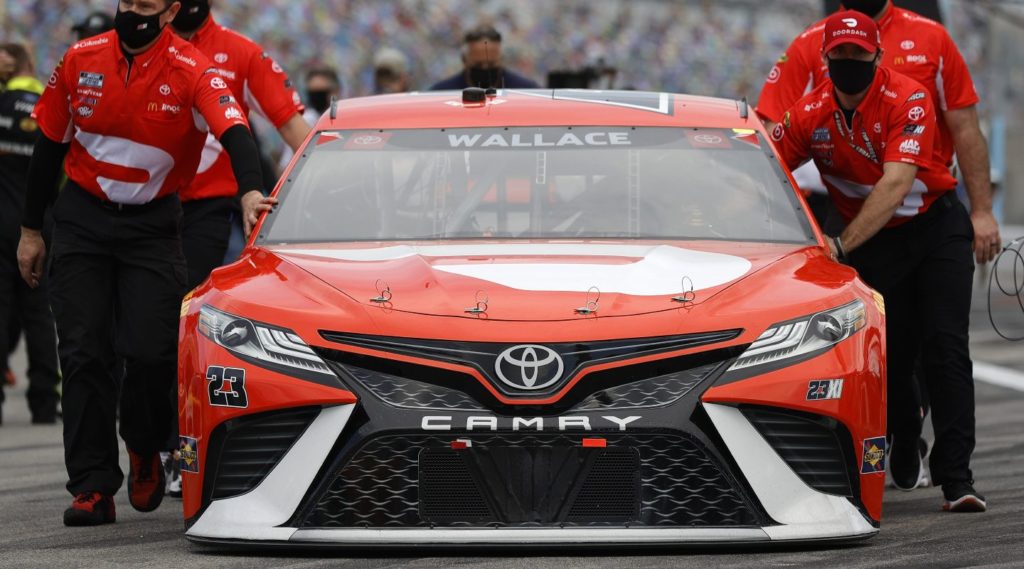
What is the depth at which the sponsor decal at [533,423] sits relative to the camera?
5.05 meters

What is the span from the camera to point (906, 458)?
743 cm

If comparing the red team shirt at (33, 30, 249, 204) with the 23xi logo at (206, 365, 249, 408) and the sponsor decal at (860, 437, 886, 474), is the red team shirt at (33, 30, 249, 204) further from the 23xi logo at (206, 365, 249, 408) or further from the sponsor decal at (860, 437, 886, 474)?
the sponsor decal at (860, 437, 886, 474)

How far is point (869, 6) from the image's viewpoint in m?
7.66

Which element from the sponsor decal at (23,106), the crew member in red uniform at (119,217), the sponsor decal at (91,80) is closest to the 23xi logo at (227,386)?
the crew member in red uniform at (119,217)

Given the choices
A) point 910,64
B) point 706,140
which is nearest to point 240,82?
point 706,140

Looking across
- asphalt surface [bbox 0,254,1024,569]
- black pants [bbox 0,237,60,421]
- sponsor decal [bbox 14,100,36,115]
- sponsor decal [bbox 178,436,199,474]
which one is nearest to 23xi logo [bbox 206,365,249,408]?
sponsor decal [bbox 178,436,199,474]

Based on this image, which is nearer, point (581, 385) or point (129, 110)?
point (581, 385)

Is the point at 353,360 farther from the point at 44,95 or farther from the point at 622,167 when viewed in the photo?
the point at 44,95

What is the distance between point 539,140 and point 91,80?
63.3 inches

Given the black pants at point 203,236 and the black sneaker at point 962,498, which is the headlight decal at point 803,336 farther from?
the black pants at point 203,236

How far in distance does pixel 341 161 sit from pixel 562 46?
2373cm

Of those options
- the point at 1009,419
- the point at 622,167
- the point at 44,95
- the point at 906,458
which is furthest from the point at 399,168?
the point at 1009,419

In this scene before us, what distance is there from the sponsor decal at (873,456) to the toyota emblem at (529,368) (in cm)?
95

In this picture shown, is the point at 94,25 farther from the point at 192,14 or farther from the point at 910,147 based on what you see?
the point at 910,147
